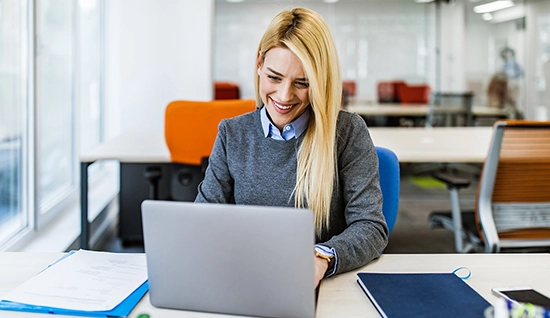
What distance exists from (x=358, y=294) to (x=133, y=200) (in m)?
2.63

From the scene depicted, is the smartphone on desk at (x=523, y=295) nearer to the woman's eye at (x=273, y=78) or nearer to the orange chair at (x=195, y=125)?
the woman's eye at (x=273, y=78)

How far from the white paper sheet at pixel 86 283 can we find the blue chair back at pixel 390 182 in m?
0.69

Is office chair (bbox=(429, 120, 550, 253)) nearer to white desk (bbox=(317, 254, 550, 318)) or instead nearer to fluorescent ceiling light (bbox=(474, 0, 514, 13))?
white desk (bbox=(317, 254, 550, 318))

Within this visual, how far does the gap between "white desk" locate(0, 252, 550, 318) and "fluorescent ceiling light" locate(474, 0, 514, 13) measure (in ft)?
19.4

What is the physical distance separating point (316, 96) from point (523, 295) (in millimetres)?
589

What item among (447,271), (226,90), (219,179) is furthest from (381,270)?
(226,90)

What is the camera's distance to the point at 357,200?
4.32 feet

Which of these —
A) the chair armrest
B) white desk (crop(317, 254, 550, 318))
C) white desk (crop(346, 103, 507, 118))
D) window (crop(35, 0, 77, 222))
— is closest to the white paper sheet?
white desk (crop(317, 254, 550, 318))

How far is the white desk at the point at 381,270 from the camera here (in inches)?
38.7

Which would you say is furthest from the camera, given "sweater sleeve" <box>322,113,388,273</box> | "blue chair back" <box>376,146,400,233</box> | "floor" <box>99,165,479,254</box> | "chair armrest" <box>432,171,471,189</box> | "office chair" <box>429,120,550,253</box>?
"floor" <box>99,165,479,254</box>

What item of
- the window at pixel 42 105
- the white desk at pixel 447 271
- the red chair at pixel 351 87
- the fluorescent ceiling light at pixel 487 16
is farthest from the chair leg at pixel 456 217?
the fluorescent ceiling light at pixel 487 16

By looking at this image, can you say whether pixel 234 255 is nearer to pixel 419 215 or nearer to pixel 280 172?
pixel 280 172

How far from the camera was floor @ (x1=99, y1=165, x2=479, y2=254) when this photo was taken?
143 inches

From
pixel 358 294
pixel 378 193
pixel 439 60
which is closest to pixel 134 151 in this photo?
pixel 378 193
